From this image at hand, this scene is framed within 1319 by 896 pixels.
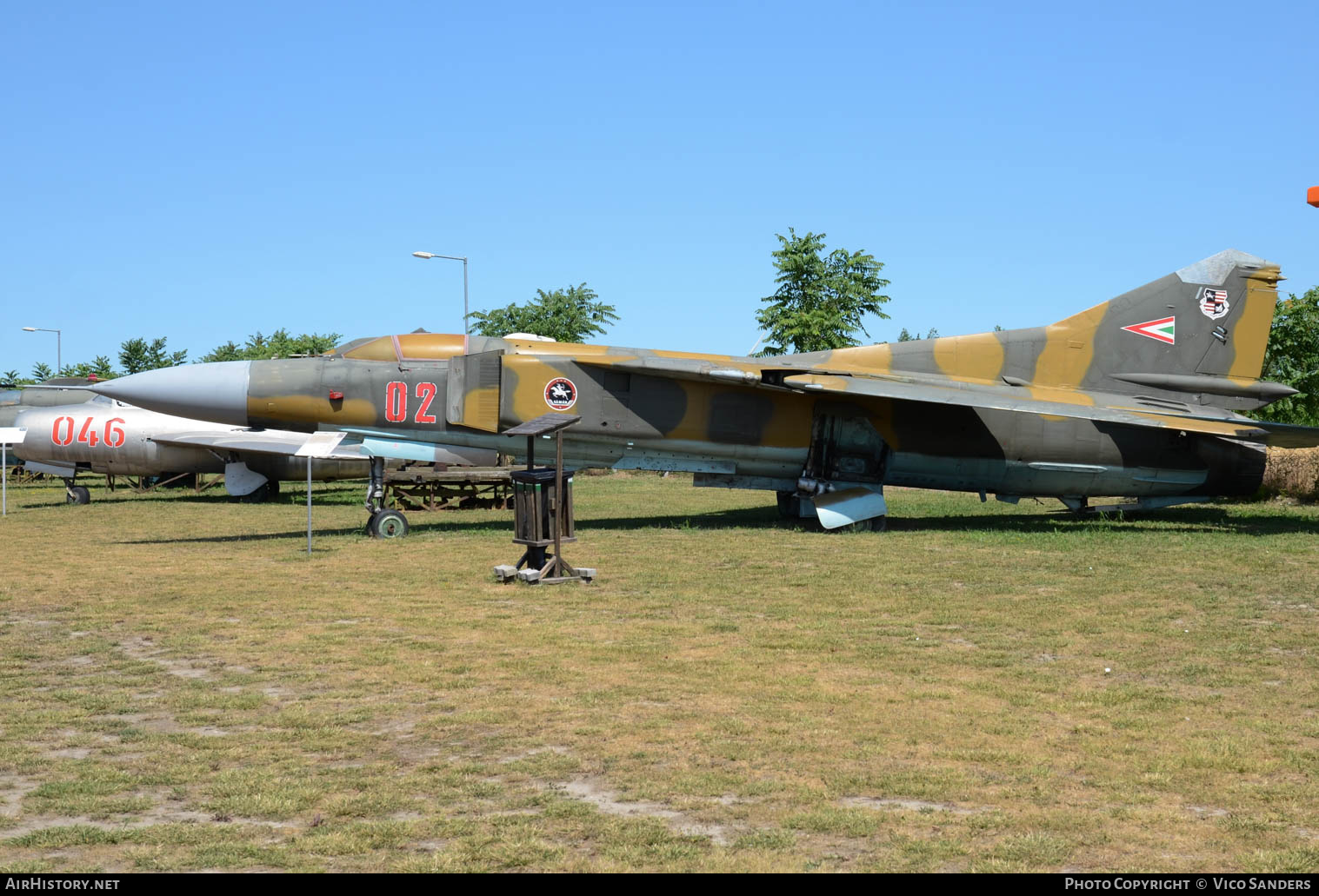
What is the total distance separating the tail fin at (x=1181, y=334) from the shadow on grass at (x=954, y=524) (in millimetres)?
A: 2635

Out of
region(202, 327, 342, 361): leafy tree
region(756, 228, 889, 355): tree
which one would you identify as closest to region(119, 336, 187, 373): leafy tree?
region(202, 327, 342, 361): leafy tree

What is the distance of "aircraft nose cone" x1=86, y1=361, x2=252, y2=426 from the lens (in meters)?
18.8

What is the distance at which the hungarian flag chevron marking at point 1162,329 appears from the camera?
21.7 metres

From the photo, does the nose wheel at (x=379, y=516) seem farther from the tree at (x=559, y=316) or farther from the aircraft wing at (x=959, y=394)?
the tree at (x=559, y=316)

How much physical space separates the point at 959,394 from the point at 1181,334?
5.57 meters

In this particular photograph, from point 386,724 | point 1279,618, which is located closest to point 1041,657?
point 1279,618

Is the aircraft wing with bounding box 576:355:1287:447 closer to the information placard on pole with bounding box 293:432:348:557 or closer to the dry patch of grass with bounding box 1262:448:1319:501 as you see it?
→ the information placard on pole with bounding box 293:432:348:557

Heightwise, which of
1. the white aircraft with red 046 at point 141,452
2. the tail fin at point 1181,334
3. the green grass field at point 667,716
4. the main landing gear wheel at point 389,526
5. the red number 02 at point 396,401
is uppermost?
the tail fin at point 1181,334

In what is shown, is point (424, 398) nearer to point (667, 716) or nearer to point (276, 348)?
point (667, 716)

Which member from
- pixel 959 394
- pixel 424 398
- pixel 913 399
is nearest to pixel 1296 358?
pixel 959 394

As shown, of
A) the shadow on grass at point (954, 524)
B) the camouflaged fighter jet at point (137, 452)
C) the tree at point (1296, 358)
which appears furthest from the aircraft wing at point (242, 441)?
the tree at point (1296, 358)

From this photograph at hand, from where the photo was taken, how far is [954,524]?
22.3 m

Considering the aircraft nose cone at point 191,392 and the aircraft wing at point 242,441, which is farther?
the aircraft wing at point 242,441
